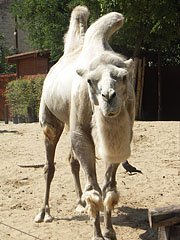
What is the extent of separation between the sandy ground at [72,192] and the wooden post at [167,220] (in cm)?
115

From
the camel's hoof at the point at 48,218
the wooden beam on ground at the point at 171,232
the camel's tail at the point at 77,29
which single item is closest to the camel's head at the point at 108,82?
the wooden beam on ground at the point at 171,232

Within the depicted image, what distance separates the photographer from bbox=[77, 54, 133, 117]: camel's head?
3.02 m

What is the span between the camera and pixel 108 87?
9.95 ft

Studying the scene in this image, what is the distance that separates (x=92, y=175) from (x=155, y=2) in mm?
8386

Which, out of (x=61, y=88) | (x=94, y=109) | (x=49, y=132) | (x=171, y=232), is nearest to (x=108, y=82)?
(x=94, y=109)

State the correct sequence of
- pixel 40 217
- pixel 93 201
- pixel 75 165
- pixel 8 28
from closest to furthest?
pixel 93 201
pixel 40 217
pixel 75 165
pixel 8 28

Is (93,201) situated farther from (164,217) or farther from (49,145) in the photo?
(49,145)

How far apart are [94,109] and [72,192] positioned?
2.69m

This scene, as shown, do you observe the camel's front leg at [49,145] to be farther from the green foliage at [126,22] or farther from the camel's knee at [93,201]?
the green foliage at [126,22]

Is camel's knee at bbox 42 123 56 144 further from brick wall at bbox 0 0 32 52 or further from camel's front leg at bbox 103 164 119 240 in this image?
brick wall at bbox 0 0 32 52

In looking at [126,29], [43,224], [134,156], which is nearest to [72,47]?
[43,224]

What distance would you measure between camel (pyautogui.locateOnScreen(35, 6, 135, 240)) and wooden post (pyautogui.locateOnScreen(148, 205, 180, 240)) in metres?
0.73

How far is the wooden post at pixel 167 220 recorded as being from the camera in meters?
2.84

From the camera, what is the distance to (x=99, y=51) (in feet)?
12.2
